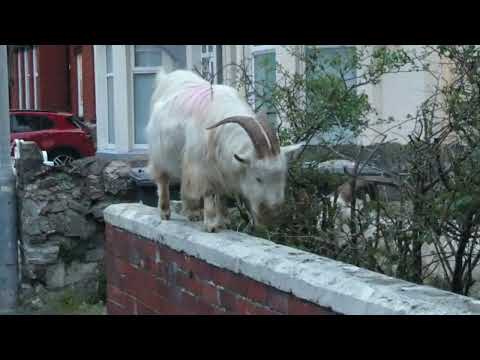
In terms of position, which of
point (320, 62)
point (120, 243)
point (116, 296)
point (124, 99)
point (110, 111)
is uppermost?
point (320, 62)

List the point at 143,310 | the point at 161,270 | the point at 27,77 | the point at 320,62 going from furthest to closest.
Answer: the point at 27,77, the point at 320,62, the point at 143,310, the point at 161,270

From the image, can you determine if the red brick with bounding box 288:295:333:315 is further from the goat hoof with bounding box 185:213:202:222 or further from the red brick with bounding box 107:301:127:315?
the red brick with bounding box 107:301:127:315

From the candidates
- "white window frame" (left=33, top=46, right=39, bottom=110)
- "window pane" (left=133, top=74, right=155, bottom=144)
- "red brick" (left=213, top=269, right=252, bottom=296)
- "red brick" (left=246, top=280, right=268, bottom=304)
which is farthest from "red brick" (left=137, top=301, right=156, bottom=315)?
"white window frame" (left=33, top=46, right=39, bottom=110)

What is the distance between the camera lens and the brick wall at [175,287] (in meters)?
4.53

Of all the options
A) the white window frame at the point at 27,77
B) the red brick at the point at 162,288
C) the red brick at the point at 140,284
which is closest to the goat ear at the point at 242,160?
the red brick at the point at 162,288

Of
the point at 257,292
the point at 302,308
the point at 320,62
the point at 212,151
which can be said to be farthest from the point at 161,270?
the point at 320,62

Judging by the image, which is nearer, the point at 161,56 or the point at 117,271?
the point at 117,271

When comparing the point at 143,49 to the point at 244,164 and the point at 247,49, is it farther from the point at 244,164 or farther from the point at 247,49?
the point at 244,164

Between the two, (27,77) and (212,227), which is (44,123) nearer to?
(27,77)

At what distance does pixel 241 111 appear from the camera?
6070 millimetres

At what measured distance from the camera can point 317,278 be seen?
4.14 metres

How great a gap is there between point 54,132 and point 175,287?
19271 mm

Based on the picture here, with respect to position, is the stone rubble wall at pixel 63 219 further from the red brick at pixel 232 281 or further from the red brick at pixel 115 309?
the red brick at pixel 232 281

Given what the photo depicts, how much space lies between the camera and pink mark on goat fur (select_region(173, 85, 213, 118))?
6.33 meters
